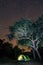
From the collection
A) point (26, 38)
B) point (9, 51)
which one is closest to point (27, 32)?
point (26, 38)

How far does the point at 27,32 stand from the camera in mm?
63906

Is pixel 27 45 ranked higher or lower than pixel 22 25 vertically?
lower

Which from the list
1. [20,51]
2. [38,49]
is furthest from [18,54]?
[38,49]

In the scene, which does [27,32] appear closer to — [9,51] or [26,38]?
[26,38]

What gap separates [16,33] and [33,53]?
655 centimetres

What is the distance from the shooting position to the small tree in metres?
64.0

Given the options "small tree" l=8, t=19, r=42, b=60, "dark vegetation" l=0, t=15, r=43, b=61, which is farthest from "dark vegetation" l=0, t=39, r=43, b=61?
"small tree" l=8, t=19, r=42, b=60

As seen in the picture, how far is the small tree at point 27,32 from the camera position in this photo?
64000mm

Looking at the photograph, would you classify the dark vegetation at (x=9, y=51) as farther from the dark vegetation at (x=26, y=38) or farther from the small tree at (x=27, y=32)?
the small tree at (x=27, y=32)

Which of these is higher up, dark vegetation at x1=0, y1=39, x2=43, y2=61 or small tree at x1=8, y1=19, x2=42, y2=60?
small tree at x1=8, y1=19, x2=42, y2=60

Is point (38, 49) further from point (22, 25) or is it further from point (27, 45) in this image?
point (22, 25)

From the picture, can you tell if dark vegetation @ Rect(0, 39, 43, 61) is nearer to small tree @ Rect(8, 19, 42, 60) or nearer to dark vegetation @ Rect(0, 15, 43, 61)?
dark vegetation @ Rect(0, 15, 43, 61)

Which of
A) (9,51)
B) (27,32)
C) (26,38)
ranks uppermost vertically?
(27,32)

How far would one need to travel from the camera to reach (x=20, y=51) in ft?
221
